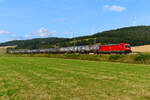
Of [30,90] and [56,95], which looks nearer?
[56,95]

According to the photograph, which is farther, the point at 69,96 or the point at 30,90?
the point at 30,90

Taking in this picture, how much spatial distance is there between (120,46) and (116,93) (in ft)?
137

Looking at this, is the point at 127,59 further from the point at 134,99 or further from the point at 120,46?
the point at 134,99

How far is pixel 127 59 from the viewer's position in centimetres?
3650

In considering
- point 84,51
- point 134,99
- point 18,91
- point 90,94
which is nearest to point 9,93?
point 18,91

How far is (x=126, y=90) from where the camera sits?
9.92 meters

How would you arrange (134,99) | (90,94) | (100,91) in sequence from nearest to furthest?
(134,99), (90,94), (100,91)

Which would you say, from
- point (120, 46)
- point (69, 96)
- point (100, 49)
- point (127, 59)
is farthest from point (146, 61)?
point (69, 96)

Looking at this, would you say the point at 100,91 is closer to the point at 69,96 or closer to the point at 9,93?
the point at 69,96

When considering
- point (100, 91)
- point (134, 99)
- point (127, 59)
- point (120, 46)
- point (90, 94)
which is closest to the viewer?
point (134, 99)

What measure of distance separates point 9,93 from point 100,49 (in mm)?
50379

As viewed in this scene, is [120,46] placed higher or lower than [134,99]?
higher

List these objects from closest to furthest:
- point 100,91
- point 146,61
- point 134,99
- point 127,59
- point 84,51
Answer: point 134,99, point 100,91, point 146,61, point 127,59, point 84,51

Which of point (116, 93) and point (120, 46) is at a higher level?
point (120, 46)
